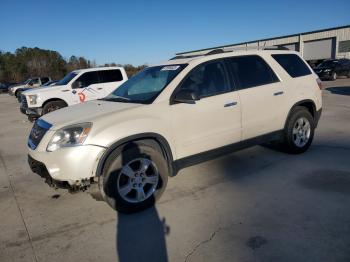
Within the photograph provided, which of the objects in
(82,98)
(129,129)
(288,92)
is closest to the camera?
(129,129)

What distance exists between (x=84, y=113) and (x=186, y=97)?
1.29m

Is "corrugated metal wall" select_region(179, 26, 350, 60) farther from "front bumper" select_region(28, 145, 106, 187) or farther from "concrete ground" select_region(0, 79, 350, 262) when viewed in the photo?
"front bumper" select_region(28, 145, 106, 187)

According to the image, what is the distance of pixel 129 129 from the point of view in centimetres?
357

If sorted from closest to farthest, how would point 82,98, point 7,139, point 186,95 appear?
1. point 186,95
2. point 7,139
3. point 82,98

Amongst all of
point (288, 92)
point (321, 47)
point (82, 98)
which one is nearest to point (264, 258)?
point (288, 92)

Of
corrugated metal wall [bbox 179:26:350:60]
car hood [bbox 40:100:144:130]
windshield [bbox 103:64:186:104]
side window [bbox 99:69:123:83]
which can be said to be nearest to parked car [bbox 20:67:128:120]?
side window [bbox 99:69:123:83]

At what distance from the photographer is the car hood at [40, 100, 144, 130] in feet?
11.8

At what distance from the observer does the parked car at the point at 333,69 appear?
2288cm

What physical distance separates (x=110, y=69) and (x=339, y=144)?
27.3 ft

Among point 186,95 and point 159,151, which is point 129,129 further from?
point 186,95

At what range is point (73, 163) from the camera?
3.33m

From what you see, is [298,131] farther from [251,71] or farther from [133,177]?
[133,177]

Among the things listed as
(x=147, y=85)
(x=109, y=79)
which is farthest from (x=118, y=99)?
(x=109, y=79)

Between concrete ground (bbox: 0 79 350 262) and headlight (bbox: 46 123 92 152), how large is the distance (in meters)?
0.92
